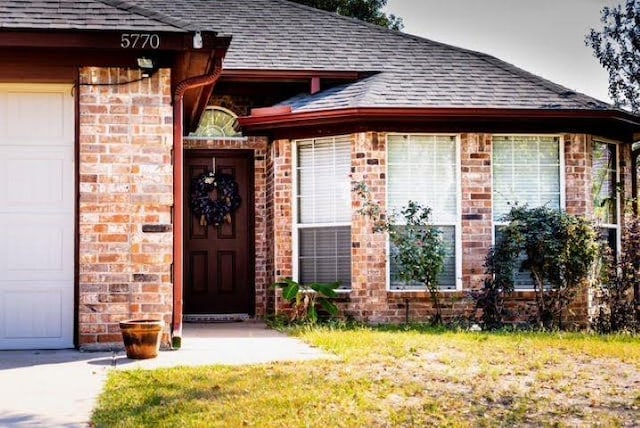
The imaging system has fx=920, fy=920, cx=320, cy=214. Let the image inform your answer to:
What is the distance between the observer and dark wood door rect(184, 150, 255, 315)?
13234 mm

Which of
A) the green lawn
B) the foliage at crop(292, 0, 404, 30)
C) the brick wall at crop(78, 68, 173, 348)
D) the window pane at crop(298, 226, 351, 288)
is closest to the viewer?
the green lawn

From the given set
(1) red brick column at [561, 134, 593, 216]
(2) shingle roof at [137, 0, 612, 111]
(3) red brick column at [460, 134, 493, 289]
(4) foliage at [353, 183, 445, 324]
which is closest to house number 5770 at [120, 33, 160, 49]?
(2) shingle roof at [137, 0, 612, 111]

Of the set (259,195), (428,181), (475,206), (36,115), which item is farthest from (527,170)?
(36,115)

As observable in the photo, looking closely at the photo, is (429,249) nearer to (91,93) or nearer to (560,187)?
(560,187)

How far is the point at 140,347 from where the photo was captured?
7.90 m

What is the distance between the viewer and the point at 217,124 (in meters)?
13.3

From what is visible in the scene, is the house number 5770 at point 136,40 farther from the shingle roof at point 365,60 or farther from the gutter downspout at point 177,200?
the shingle roof at point 365,60

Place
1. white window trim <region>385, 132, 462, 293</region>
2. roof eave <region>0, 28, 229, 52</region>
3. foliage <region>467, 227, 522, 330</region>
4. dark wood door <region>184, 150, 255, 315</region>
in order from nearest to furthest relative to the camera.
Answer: roof eave <region>0, 28, 229, 52</region> < foliage <region>467, 227, 522, 330</region> < white window trim <region>385, 132, 462, 293</region> < dark wood door <region>184, 150, 255, 315</region>

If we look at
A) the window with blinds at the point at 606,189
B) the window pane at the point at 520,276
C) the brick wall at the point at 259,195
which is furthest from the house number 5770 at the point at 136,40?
the window with blinds at the point at 606,189

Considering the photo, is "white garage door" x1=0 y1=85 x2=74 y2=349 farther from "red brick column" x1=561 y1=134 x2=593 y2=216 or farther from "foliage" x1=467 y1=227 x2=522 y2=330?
"red brick column" x1=561 y1=134 x2=593 y2=216

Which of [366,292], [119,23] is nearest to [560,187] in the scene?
[366,292]

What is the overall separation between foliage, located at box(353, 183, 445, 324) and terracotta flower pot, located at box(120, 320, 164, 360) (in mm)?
4330

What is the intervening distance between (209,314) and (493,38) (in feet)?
39.6

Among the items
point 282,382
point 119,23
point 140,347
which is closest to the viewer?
point 282,382
